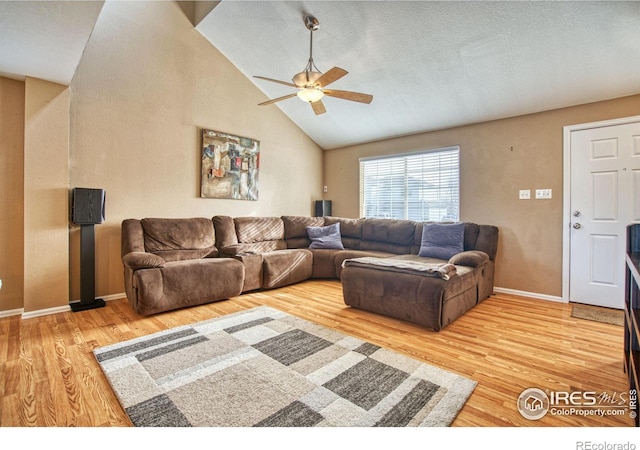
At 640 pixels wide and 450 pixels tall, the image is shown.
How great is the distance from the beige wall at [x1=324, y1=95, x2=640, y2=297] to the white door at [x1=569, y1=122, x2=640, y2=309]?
142mm

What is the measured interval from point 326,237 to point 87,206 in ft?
10.2

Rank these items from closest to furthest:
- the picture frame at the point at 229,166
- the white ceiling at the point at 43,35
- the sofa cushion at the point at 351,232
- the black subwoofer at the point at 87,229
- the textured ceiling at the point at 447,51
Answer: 1. the white ceiling at the point at 43,35
2. the textured ceiling at the point at 447,51
3. the black subwoofer at the point at 87,229
4. the picture frame at the point at 229,166
5. the sofa cushion at the point at 351,232

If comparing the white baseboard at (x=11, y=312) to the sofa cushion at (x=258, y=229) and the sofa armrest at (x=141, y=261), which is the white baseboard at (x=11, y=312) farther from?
the sofa cushion at (x=258, y=229)

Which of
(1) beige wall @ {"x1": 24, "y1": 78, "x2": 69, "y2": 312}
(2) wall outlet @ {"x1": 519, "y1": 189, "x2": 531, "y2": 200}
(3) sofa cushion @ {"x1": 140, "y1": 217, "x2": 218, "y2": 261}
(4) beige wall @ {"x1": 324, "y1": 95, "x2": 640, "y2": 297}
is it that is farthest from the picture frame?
(2) wall outlet @ {"x1": 519, "y1": 189, "x2": 531, "y2": 200}

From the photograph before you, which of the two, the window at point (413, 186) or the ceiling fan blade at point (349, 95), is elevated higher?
the ceiling fan blade at point (349, 95)

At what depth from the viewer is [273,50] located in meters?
3.95

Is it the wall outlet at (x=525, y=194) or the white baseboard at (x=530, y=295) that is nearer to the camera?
the white baseboard at (x=530, y=295)

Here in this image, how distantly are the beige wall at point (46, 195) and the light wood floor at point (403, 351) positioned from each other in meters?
0.35

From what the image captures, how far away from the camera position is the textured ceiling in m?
2.67

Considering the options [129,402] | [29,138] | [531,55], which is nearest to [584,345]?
[531,55]

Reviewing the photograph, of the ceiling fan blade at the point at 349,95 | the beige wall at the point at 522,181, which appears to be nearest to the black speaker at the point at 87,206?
the ceiling fan blade at the point at 349,95

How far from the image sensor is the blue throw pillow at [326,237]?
4.77 m

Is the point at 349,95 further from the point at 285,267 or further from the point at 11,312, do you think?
the point at 11,312

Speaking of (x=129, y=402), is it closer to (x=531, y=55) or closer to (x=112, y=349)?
(x=112, y=349)
